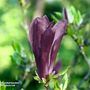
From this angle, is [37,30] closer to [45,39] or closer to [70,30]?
[45,39]

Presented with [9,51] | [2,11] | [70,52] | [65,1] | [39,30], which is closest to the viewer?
[39,30]

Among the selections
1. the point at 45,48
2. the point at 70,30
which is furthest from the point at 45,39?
the point at 70,30

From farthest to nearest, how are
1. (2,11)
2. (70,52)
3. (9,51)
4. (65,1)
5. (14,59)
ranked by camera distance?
1. (65,1)
2. (70,52)
3. (9,51)
4. (2,11)
5. (14,59)

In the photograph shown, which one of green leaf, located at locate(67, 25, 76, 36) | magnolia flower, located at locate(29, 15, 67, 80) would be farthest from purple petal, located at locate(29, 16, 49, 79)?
green leaf, located at locate(67, 25, 76, 36)

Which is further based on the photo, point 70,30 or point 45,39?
point 70,30

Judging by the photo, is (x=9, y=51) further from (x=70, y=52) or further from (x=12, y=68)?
(x=70, y=52)

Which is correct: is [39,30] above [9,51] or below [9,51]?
above

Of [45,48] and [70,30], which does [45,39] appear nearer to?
[45,48]

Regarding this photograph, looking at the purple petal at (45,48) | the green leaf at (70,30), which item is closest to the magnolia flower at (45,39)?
the purple petal at (45,48)

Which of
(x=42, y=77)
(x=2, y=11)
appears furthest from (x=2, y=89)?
(x=2, y=11)
